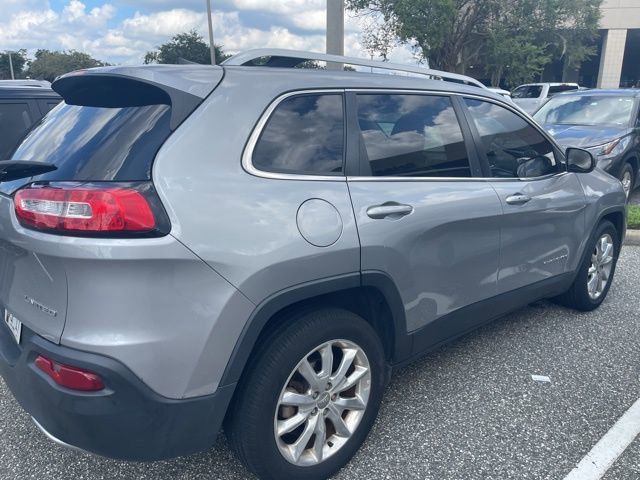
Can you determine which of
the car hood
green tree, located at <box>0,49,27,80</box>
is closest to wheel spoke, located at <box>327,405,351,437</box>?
the car hood

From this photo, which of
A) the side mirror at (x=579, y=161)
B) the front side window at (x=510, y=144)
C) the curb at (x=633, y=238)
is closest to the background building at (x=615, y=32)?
the curb at (x=633, y=238)

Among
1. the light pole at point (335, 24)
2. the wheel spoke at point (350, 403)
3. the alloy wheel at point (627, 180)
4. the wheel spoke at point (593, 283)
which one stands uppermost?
the light pole at point (335, 24)

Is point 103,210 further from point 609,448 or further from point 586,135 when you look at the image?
point 586,135

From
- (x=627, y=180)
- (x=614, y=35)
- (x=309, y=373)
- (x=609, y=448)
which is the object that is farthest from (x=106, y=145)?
(x=614, y=35)

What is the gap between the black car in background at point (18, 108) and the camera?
16.2ft

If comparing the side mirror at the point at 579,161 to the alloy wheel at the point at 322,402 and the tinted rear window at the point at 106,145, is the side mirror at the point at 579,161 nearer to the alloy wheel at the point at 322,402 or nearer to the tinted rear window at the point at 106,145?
the alloy wheel at the point at 322,402

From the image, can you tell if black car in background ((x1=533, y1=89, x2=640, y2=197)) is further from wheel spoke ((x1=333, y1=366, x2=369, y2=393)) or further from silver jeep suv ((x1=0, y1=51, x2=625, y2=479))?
wheel spoke ((x1=333, y1=366, x2=369, y2=393))

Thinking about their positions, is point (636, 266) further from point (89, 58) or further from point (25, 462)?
point (89, 58)

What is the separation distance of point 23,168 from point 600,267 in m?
4.07

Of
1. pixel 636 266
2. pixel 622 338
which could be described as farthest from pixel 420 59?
pixel 622 338

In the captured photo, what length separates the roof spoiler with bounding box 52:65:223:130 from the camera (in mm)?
2006

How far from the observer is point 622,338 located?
3.90 meters

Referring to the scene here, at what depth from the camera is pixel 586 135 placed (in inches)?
305

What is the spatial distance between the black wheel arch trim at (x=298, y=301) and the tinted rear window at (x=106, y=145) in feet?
2.10
